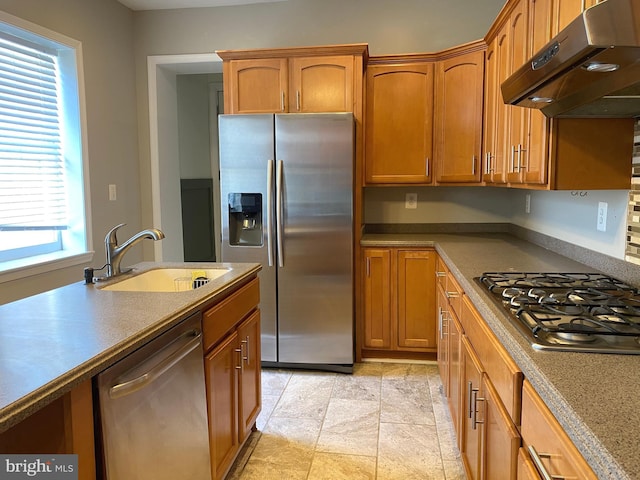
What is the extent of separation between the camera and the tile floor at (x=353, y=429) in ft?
6.98

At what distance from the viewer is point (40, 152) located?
9.80 feet

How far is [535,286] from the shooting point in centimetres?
171

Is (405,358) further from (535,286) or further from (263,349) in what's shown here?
(535,286)

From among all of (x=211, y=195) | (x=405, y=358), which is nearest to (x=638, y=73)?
(x=405, y=358)

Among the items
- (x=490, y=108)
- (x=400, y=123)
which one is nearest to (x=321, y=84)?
(x=400, y=123)

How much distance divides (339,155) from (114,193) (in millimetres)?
1772

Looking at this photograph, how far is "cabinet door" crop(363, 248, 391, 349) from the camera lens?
3.27m

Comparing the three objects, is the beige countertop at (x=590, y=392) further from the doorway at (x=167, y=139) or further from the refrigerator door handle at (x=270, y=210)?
the doorway at (x=167, y=139)

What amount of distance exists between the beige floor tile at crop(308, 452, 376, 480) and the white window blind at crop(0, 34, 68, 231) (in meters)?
2.21

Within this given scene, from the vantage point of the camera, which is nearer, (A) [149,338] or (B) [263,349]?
(A) [149,338]

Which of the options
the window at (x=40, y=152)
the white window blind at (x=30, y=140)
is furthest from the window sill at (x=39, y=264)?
the white window blind at (x=30, y=140)

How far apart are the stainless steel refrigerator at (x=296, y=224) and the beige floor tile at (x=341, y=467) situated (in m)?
1.01

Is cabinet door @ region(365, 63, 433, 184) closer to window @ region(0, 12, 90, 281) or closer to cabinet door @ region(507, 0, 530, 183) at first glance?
cabinet door @ region(507, 0, 530, 183)

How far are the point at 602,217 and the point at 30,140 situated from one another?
3.17 metres
